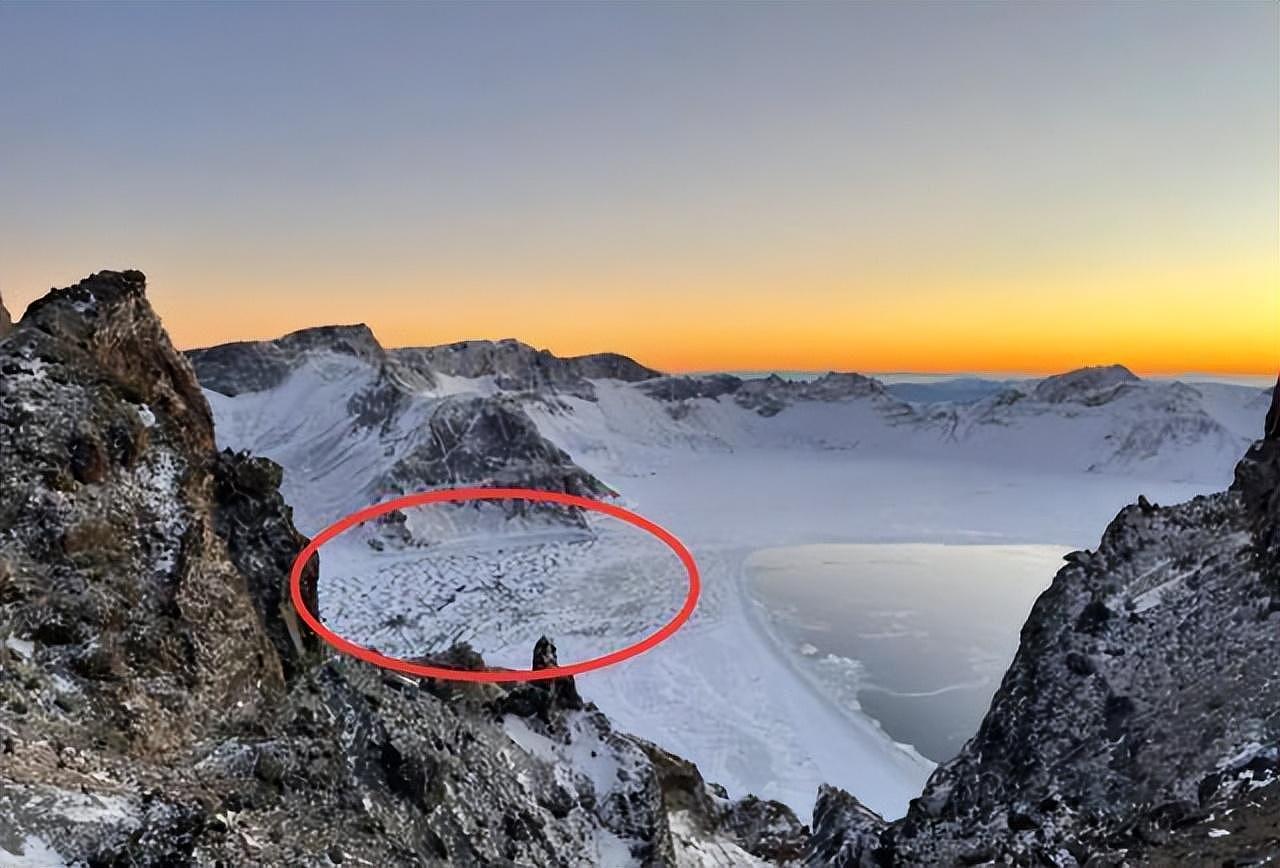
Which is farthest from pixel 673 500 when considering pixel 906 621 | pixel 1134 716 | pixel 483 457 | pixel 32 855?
pixel 32 855

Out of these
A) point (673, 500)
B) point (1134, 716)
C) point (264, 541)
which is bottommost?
point (673, 500)

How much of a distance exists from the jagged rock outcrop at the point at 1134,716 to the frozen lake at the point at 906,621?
801 inches

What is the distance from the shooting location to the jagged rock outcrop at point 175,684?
13156 mm

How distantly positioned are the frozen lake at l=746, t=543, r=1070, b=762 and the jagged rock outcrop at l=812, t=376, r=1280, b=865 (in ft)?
66.8

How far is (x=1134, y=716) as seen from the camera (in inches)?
677

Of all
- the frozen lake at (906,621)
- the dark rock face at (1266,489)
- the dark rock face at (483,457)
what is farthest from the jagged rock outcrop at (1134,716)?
the dark rock face at (483,457)

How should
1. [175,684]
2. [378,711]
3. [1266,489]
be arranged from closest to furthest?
[175,684] < [1266,489] < [378,711]

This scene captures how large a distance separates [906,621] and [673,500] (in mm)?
69774

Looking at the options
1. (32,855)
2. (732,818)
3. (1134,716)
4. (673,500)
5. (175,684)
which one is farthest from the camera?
(673,500)

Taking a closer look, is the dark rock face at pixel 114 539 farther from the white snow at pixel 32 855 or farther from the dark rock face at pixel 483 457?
the dark rock face at pixel 483 457

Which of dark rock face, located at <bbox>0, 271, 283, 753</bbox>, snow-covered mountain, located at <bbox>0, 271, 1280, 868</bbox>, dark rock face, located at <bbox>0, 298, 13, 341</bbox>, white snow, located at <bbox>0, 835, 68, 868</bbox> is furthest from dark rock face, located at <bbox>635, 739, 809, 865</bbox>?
dark rock face, located at <bbox>0, 298, 13, 341</bbox>

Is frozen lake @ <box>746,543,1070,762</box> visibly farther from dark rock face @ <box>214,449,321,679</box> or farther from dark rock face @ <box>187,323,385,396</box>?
dark rock face @ <box>187,323,385,396</box>

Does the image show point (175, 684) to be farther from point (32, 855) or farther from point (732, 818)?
point (732, 818)

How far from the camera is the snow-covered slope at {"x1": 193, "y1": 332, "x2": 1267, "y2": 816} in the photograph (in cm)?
4300
